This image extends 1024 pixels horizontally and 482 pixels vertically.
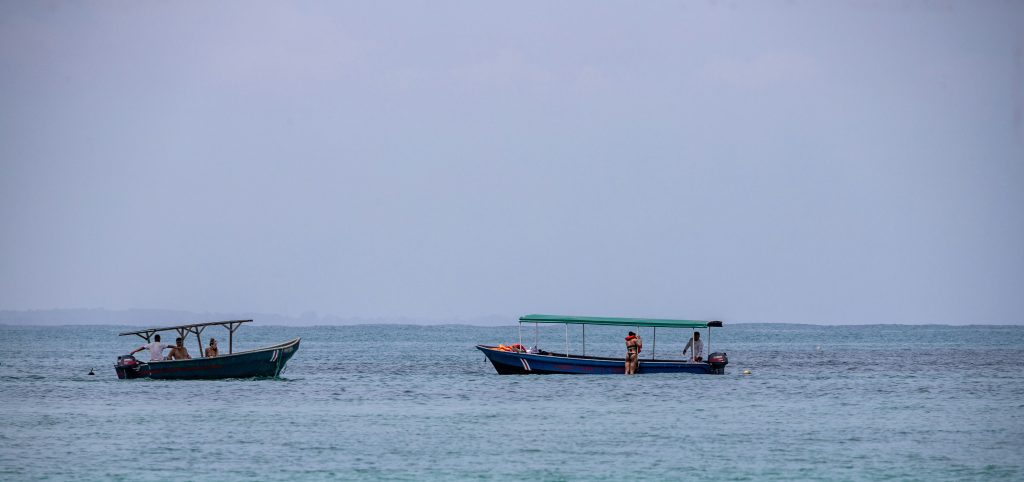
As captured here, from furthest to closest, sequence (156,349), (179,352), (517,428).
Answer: (179,352)
(156,349)
(517,428)

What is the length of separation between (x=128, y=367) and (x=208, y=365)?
11.8ft

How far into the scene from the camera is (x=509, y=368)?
162 feet

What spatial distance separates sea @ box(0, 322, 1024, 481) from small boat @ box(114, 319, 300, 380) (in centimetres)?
45

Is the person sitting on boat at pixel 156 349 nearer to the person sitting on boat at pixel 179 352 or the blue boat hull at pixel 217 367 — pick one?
the blue boat hull at pixel 217 367

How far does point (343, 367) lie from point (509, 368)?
59.3ft

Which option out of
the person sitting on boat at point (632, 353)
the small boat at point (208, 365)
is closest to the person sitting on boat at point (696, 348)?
the person sitting on boat at point (632, 353)

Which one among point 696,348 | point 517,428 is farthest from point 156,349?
point 696,348

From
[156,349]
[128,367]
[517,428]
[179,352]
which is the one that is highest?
[156,349]

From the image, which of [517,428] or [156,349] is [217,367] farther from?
[517,428]

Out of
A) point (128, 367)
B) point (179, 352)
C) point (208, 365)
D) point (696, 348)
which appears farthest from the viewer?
point (696, 348)

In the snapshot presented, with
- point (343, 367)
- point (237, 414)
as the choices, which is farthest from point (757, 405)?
point (343, 367)

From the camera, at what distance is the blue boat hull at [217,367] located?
45.1 m

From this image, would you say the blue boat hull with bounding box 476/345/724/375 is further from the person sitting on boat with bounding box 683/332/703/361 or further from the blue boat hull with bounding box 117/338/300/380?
the blue boat hull with bounding box 117/338/300/380

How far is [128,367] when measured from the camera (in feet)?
153
